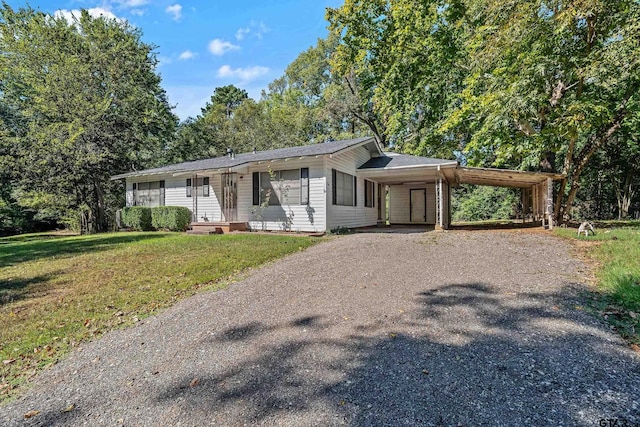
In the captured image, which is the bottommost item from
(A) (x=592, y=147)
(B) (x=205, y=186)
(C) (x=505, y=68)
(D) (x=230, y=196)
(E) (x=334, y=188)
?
(D) (x=230, y=196)

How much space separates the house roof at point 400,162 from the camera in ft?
40.1

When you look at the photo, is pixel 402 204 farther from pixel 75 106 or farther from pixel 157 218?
pixel 75 106

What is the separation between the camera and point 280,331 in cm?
375

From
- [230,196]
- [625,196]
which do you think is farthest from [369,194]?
[625,196]

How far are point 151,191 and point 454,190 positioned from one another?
22.5 meters

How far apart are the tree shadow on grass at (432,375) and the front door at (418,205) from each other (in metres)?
15.3

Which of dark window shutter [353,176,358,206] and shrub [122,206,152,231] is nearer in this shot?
dark window shutter [353,176,358,206]

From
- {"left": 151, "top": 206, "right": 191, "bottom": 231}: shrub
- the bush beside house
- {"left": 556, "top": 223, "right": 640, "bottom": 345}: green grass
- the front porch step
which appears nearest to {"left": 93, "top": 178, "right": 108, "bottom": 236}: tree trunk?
the bush beside house

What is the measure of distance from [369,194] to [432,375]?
13.6 metres

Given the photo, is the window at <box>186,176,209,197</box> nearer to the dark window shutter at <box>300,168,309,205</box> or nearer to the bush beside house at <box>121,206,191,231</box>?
the bush beside house at <box>121,206,191,231</box>

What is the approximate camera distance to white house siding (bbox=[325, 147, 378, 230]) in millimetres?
12047

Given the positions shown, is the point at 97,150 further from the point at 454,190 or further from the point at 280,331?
the point at 454,190

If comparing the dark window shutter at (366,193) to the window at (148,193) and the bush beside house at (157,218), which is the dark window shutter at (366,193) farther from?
the window at (148,193)

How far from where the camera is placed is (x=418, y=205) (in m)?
19.1
